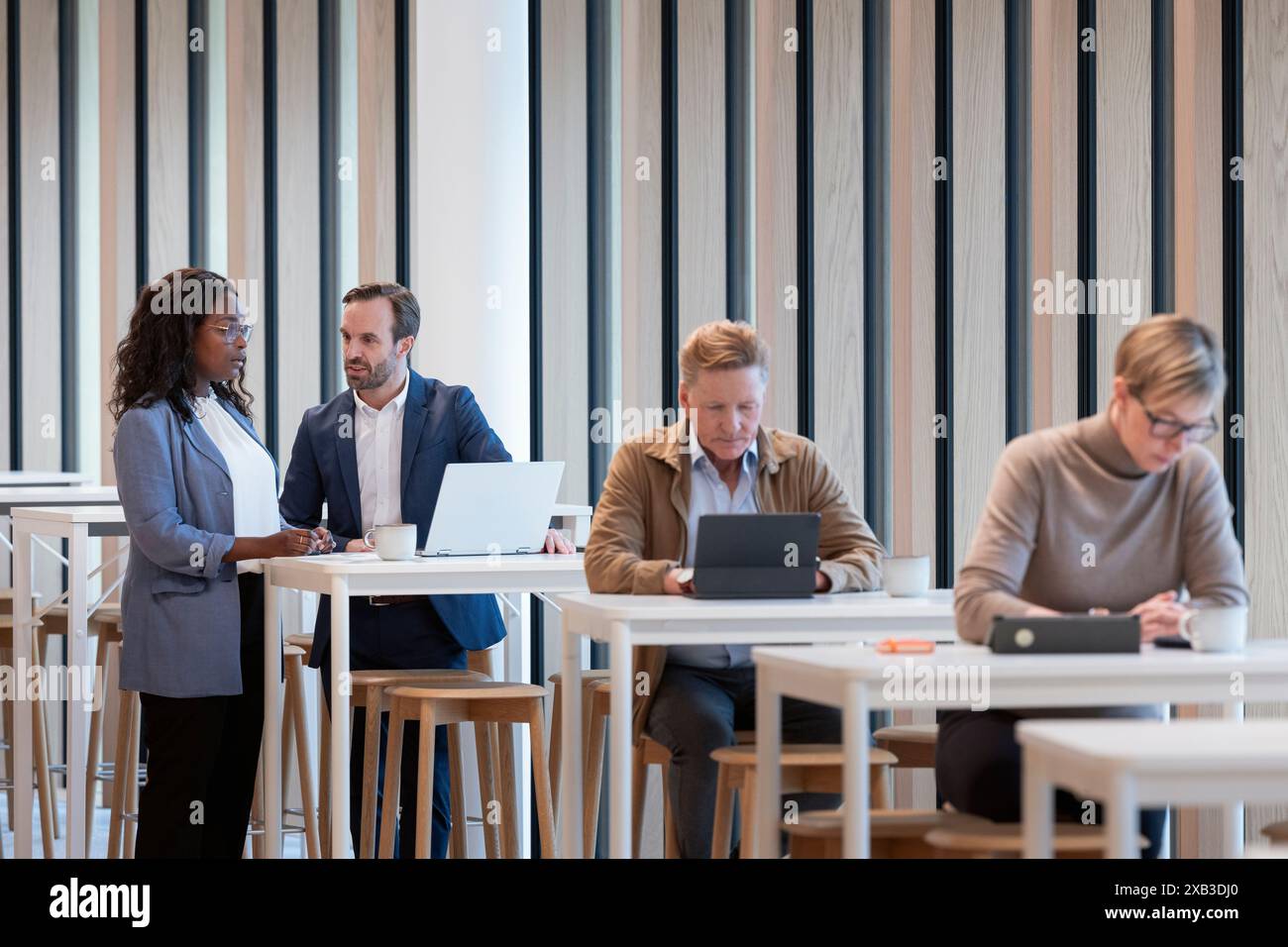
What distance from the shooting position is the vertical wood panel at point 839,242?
18.1 ft

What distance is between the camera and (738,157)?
5848mm

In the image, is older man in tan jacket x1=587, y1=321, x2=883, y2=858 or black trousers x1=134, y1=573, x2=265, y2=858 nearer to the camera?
older man in tan jacket x1=587, y1=321, x2=883, y2=858

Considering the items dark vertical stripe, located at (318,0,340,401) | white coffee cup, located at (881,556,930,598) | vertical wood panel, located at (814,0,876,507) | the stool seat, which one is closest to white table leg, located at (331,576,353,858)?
→ the stool seat

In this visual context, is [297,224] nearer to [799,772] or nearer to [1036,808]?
[799,772]

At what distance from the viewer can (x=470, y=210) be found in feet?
19.0

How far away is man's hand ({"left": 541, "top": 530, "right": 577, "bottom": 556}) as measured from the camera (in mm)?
4500

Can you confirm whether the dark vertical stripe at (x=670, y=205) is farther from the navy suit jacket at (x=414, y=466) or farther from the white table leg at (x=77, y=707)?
the white table leg at (x=77, y=707)

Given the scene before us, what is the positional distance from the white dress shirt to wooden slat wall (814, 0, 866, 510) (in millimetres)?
1481

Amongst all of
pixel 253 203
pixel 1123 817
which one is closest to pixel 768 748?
pixel 1123 817

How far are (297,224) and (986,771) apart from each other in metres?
4.65

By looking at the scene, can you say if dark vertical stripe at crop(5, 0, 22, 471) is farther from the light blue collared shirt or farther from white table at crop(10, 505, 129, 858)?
the light blue collared shirt

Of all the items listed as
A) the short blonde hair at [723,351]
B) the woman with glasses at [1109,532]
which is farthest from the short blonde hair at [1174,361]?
the short blonde hair at [723,351]
